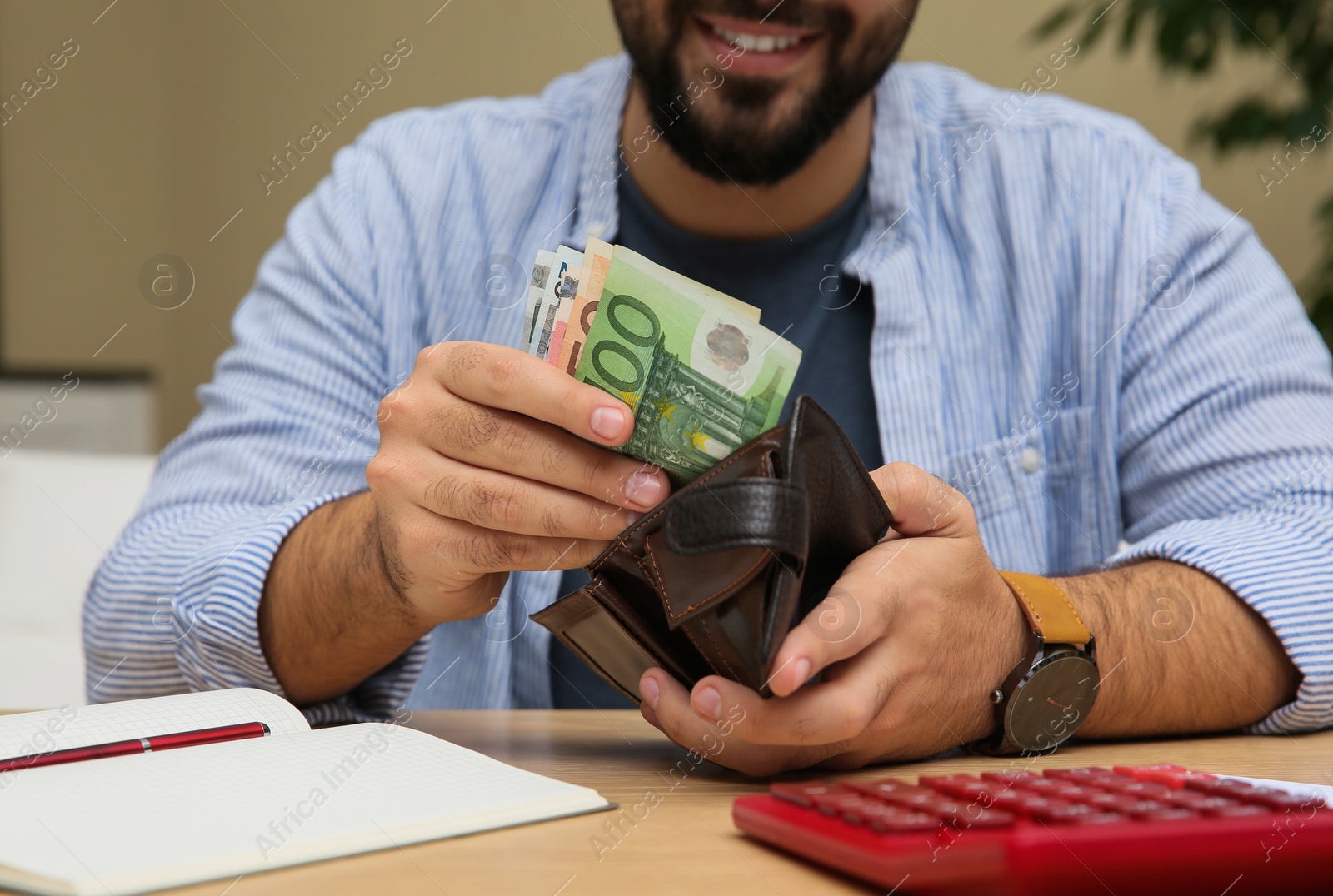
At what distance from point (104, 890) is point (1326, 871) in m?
0.57

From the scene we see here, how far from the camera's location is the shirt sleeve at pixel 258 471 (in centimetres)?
110

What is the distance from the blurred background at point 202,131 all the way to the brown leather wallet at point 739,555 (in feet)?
8.93

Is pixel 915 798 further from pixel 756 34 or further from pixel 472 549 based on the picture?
pixel 756 34

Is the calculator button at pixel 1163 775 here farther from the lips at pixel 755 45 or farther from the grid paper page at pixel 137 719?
the lips at pixel 755 45

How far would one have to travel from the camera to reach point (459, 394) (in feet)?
2.74

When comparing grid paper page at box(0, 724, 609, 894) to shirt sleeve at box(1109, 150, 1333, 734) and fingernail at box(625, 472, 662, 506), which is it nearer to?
fingernail at box(625, 472, 662, 506)

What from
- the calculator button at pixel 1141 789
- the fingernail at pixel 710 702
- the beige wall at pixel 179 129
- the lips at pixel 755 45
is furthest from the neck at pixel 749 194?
the beige wall at pixel 179 129

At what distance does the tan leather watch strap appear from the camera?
0.92 metres

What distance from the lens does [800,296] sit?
1504 mm

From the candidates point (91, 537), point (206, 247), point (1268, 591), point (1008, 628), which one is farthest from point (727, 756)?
point (206, 247)

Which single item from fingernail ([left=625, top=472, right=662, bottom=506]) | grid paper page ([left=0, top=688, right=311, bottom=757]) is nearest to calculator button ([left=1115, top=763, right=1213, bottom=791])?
fingernail ([left=625, top=472, right=662, bottom=506])

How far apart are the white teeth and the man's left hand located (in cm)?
85

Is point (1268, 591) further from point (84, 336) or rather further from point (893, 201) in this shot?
point (84, 336)

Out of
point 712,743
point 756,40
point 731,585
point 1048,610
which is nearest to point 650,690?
point 712,743
